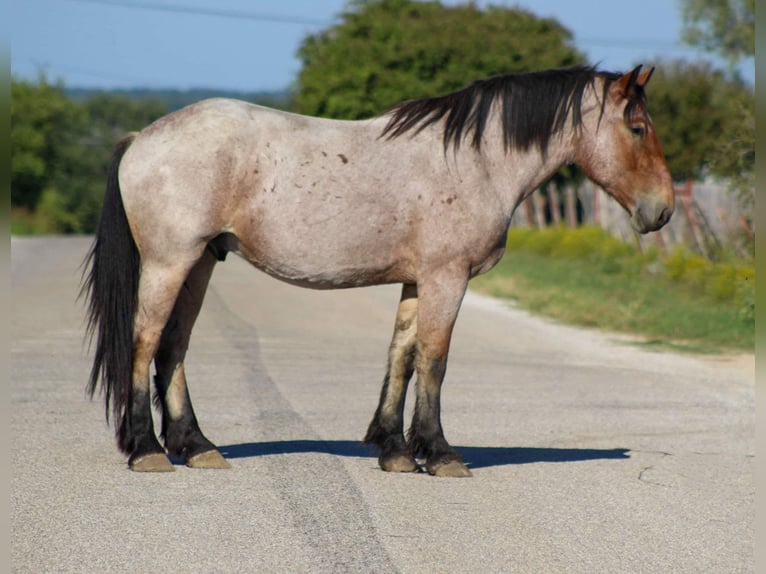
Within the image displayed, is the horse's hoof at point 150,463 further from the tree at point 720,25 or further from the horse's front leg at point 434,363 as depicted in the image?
the tree at point 720,25

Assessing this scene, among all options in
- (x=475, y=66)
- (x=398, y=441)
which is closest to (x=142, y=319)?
(x=398, y=441)

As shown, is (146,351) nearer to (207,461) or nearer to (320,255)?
(207,461)

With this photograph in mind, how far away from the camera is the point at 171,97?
149250mm

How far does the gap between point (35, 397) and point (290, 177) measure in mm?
3648

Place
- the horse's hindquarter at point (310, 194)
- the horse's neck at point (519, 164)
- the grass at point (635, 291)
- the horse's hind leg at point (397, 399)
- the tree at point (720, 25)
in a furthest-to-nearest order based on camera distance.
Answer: the tree at point (720, 25)
the grass at point (635, 291)
the horse's neck at point (519, 164)
the horse's hind leg at point (397, 399)
the horse's hindquarter at point (310, 194)

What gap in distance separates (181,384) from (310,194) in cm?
131

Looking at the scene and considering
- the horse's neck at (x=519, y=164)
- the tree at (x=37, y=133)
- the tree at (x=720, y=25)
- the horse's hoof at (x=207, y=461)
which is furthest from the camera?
the tree at (x=37, y=133)

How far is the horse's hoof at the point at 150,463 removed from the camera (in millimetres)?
6758

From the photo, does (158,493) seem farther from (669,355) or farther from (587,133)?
(669,355)

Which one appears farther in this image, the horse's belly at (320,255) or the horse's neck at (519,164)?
the horse's neck at (519,164)

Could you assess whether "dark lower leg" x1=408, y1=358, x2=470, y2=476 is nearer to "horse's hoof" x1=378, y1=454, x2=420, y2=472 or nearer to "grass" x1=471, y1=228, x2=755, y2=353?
"horse's hoof" x1=378, y1=454, x2=420, y2=472

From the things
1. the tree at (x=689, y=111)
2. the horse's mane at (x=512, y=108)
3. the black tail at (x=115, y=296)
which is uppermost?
the horse's mane at (x=512, y=108)

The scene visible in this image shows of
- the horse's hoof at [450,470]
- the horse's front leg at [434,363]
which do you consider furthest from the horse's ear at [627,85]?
the horse's hoof at [450,470]

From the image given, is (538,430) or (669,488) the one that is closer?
(669,488)
